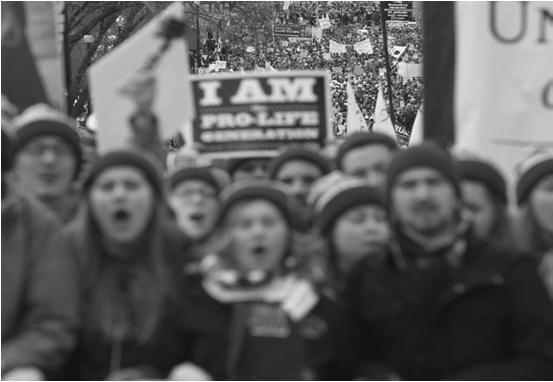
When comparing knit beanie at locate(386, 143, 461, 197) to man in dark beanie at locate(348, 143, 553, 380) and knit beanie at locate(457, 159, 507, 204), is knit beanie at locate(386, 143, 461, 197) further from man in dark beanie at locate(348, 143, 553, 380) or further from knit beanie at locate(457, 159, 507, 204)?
knit beanie at locate(457, 159, 507, 204)

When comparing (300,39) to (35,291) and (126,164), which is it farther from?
(35,291)

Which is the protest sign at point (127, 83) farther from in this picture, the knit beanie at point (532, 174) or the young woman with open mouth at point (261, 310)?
the knit beanie at point (532, 174)

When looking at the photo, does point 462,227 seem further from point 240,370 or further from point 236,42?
point 236,42

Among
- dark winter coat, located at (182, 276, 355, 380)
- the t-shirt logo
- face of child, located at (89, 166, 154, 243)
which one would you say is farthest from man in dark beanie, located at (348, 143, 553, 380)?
face of child, located at (89, 166, 154, 243)

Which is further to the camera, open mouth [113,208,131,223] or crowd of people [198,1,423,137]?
crowd of people [198,1,423,137]

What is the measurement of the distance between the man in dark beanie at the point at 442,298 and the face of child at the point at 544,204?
532 mm

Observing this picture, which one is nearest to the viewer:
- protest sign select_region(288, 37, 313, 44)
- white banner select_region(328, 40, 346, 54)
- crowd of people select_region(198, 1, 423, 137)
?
crowd of people select_region(198, 1, 423, 137)

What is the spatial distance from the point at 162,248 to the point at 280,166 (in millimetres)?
1604

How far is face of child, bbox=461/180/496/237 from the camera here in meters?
5.16

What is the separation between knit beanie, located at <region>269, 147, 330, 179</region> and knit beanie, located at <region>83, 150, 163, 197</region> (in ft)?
4.99

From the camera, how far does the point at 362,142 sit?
6.32 m

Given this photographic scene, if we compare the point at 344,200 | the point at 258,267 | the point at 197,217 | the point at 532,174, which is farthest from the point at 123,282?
the point at 532,174

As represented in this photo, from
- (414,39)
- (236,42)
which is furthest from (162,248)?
(414,39)

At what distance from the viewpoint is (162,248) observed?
4.88m
